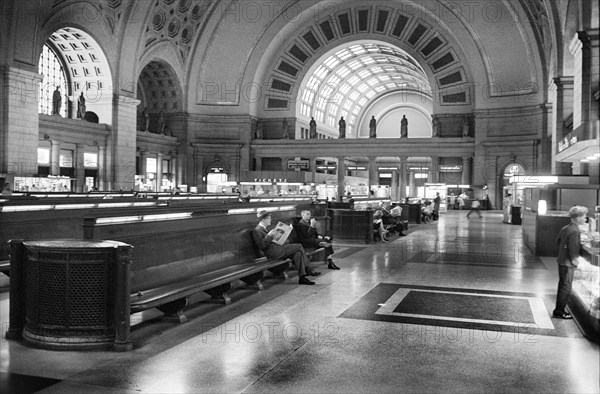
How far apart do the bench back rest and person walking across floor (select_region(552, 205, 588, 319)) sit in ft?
15.6

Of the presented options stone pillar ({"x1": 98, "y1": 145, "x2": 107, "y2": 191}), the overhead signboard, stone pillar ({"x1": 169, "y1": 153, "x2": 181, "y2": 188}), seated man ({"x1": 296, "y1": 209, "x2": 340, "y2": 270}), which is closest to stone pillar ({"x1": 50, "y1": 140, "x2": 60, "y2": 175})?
stone pillar ({"x1": 98, "y1": 145, "x2": 107, "y2": 191})

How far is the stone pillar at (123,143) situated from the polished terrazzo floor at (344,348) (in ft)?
102

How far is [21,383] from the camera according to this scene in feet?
15.7

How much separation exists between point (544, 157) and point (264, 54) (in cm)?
2236

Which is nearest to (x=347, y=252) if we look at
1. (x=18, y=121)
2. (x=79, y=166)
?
(x=18, y=121)

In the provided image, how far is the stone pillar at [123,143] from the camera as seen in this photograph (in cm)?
3891

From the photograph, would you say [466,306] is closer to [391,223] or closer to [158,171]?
[391,223]

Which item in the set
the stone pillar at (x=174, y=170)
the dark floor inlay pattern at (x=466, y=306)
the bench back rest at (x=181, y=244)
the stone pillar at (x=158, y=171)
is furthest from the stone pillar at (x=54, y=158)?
the dark floor inlay pattern at (x=466, y=306)

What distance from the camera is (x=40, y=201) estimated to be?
33.8 ft

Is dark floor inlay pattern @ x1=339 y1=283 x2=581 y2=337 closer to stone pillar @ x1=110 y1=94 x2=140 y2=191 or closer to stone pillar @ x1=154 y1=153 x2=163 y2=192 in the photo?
stone pillar @ x1=110 y1=94 x2=140 y2=191

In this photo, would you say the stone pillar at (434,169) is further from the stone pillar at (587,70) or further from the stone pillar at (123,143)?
the stone pillar at (587,70)

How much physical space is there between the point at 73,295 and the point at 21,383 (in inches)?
47.5

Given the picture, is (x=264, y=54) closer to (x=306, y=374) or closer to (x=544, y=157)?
(x=544, y=157)

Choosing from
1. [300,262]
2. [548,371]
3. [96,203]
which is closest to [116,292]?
[548,371]
